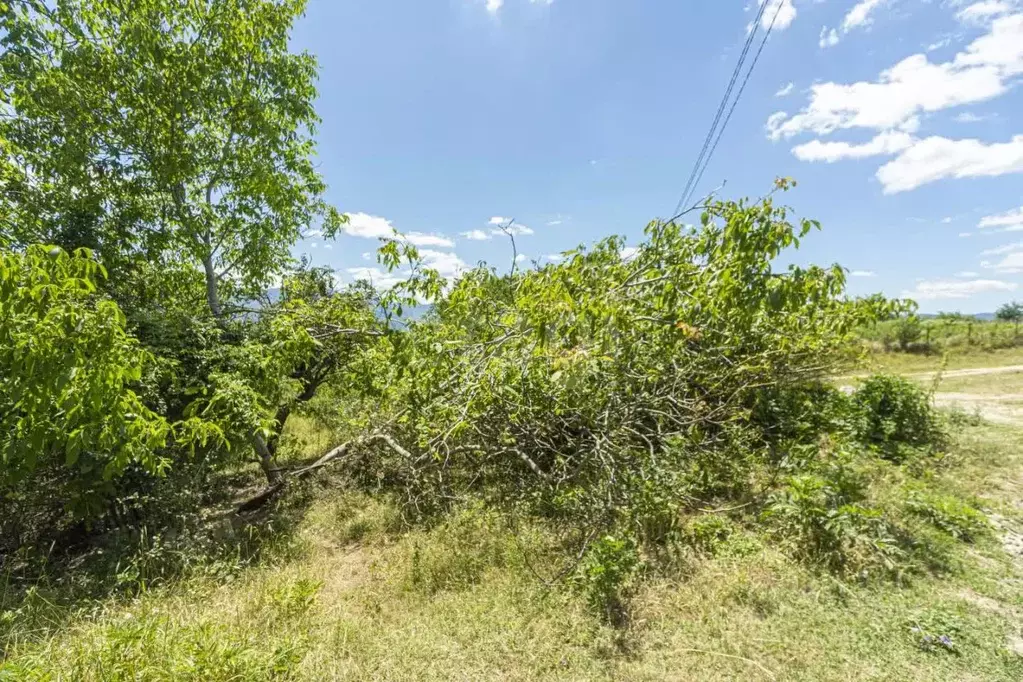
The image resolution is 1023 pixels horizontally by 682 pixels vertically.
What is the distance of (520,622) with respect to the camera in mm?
2773

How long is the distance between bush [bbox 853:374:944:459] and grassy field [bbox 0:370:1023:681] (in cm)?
159

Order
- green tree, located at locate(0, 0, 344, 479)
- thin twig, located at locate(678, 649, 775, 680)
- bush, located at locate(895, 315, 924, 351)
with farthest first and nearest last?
bush, located at locate(895, 315, 924, 351) → green tree, located at locate(0, 0, 344, 479) → thin twig, located at locate(678, 649, 775, 680)

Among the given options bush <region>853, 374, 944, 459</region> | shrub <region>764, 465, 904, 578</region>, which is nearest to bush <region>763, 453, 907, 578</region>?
shrub <region>764, 465, 904, 578</region>

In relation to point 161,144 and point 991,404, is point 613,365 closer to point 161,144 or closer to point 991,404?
point 161,144

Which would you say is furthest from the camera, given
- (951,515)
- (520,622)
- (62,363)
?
(951,515)

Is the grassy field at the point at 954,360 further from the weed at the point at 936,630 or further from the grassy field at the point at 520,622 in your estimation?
the weed at the point at 936,630

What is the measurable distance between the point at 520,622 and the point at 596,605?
50 cm

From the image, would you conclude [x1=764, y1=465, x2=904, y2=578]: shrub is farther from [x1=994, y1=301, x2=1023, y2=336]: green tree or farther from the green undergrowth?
[x1=994, y1=301, x2=1023, y2=336]: green tree

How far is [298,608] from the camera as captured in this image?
300 cm

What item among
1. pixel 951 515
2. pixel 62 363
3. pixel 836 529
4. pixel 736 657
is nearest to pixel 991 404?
pixel 951 515

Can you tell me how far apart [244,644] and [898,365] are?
1975 cm

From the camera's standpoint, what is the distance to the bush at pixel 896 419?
552cm

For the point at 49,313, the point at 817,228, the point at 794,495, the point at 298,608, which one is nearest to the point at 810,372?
the point at 794,495

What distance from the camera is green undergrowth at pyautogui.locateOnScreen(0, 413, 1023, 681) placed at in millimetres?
2369
